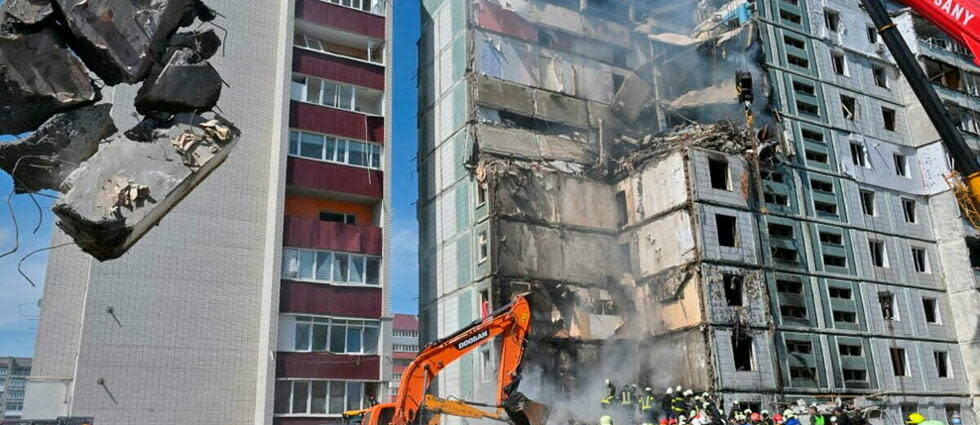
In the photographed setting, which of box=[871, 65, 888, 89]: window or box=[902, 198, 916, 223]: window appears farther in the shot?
box=[871, 65, 888, 89]: window

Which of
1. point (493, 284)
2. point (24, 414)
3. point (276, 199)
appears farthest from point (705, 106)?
point (24, 414)

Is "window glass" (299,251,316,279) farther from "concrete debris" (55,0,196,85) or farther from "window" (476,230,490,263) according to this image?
"concrete debris" (55,0,196,85)

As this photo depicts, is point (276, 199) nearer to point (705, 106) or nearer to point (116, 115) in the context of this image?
point (116, 115)

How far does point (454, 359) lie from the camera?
1855cm

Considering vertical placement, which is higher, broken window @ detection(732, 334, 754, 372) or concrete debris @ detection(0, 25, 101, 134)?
concrete debris @ detection(0, 25, 101, 134)

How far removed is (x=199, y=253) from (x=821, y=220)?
2762cm

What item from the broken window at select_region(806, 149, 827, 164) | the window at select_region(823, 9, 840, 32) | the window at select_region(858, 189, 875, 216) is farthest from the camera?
the window at select_region(823, 9, 840, 32)

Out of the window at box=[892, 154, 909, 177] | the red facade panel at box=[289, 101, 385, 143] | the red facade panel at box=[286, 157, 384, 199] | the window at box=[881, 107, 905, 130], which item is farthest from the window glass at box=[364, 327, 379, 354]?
the window at box=[881, 107, 905, 130]

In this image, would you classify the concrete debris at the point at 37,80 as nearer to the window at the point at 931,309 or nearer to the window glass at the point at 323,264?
the window glass at the point at 323,264

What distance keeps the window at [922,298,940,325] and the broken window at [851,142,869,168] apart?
748 cm

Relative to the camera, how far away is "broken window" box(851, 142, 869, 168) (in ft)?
130

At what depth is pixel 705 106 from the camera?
123ft

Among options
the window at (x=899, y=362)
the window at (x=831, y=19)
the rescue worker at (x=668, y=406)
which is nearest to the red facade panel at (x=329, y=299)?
the rescue worker at (x=668, y=406)

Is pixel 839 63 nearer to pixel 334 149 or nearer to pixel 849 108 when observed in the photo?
pixel 849 108
